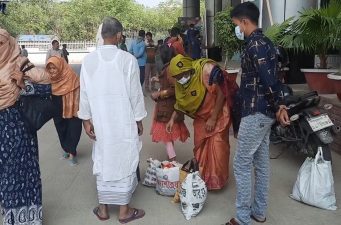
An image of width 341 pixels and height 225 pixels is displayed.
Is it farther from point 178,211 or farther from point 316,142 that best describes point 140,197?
point 316,142

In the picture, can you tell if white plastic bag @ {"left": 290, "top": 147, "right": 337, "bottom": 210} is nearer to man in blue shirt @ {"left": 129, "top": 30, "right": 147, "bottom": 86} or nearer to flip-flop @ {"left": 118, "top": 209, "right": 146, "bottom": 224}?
flip-flop @ {"left": 118, "top": 209, "right": 146, "bottom": 224}

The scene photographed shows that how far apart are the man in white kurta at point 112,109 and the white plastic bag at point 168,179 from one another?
532mm

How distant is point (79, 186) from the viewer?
454 centimetres

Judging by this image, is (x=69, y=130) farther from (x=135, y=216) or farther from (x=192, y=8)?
(x=192, y=8)

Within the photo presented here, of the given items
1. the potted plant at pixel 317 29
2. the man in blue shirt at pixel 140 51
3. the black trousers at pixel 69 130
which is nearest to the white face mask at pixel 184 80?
the black trousers at pixel 69 130

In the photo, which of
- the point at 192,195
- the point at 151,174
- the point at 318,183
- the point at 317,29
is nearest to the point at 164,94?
the point at 151,174

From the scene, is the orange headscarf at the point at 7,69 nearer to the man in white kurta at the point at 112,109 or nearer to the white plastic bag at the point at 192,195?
the man in white kurta at the point at 112,109

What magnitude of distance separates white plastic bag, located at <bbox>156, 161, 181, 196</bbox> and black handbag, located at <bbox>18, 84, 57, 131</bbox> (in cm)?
123

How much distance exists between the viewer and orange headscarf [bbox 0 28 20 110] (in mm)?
3104

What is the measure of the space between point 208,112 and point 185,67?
1.58ft

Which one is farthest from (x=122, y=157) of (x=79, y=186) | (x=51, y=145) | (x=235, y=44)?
(x=235, y=44)

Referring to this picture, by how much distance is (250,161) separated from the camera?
3.26m

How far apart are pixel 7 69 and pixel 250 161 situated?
1.90 meters

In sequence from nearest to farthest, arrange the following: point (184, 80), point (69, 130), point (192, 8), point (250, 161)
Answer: point (250, 161)
point (184, 80)
point (69, 130)
point (192, 8)
